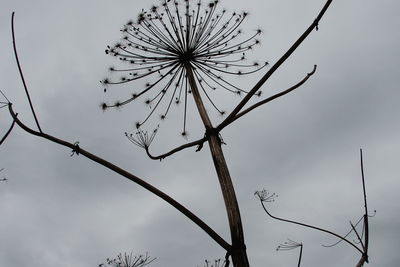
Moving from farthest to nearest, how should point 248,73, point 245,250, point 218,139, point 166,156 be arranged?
point 248,73 → point 166,156 → point 218,139 → point 245,250

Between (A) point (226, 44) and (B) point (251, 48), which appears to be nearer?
(A) point (226, 44)

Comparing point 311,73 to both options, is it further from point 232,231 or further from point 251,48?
point 251,48

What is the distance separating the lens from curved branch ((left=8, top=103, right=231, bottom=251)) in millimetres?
3648

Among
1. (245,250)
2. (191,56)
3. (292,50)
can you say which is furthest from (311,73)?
(191,56)

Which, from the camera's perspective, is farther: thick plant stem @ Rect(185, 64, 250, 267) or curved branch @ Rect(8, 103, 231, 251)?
thick plant stem @ Rect(185, 64, 250, 267)

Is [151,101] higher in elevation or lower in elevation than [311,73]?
higher

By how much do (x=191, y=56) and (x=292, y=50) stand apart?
14.2 ft

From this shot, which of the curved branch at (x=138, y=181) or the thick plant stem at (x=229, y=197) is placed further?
the thick plant stem at (x=229, y=197)

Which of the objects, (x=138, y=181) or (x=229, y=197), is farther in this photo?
(x=229, y=197)

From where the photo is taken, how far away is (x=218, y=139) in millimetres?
5219

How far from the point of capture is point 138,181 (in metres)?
3.82

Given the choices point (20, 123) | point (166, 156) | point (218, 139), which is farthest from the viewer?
point (166, 156)

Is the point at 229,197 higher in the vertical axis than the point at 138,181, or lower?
higher

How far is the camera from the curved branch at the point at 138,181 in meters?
3.65
